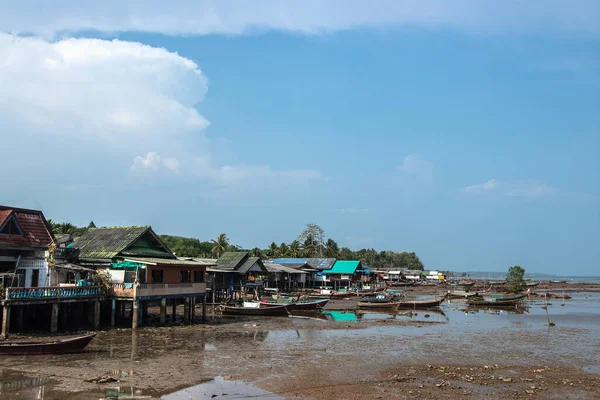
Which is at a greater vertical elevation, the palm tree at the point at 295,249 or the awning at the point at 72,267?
the palm tree at the point at 295,249

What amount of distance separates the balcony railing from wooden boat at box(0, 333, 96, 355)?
809 cm

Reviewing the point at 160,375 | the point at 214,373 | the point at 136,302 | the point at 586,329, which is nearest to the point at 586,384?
the point at 214,373

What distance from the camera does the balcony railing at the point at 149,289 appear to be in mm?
31819

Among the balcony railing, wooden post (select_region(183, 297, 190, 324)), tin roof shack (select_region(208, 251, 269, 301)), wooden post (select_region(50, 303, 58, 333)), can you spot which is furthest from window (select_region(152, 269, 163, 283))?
tin roof shack (select_region(208, 251, 269, 301))

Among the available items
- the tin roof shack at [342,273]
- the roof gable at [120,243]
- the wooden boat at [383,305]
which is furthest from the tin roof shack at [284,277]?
the roof gable at [120,243]

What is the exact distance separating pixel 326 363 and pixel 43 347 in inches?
520

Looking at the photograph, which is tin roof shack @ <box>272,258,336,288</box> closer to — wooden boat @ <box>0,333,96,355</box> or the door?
the door

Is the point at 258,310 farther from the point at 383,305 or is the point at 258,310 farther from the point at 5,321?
the point at 5,321

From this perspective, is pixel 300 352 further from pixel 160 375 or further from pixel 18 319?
pixel 18 319

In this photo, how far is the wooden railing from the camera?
2630 cm

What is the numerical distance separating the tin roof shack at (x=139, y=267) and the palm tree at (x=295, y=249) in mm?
66192

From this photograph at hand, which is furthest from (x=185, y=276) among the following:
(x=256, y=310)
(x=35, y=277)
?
(x=256, y=310)

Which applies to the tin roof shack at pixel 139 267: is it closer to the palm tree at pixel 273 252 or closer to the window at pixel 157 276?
the window at pixel 157 276

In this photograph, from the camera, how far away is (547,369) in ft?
77.8
